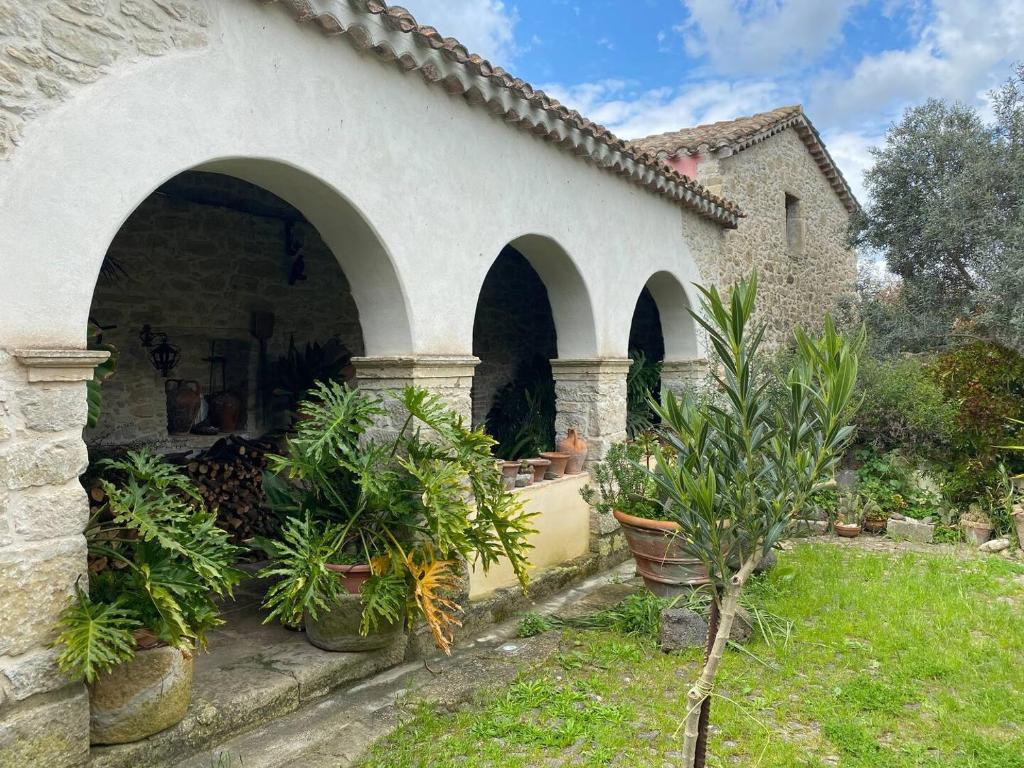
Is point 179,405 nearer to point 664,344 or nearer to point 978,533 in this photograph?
point 664,344

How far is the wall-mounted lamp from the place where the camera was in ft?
18.5

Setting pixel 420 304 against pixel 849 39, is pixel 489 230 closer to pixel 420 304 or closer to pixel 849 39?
pixel 420 304

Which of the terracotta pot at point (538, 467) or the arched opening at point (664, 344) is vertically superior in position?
the arched opening at point (664, 344)

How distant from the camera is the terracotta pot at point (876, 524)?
303 inches

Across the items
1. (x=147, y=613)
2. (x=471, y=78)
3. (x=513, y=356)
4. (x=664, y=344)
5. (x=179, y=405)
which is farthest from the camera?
(x=513, y=356)

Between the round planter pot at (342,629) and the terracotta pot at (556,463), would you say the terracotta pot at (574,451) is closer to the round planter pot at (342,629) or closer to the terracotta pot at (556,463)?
the terracotta pot at (556,463)

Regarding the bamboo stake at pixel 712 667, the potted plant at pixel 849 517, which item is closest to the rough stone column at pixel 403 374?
the bamboo stake at pixel 712 667

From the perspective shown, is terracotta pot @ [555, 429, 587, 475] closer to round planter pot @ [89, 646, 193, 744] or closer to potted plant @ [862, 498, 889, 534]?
potted plant @ [862, 498, 889, 534]

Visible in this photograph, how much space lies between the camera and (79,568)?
2.78 metres

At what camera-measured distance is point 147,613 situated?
114 inches

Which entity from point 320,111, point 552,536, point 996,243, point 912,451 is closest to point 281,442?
point 552,536

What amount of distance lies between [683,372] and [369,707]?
18.1 ft

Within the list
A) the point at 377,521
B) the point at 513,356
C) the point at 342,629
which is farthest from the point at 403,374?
the point at 513,356

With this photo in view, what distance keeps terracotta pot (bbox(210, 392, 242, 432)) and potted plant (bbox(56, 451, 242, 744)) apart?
316 centimetres
